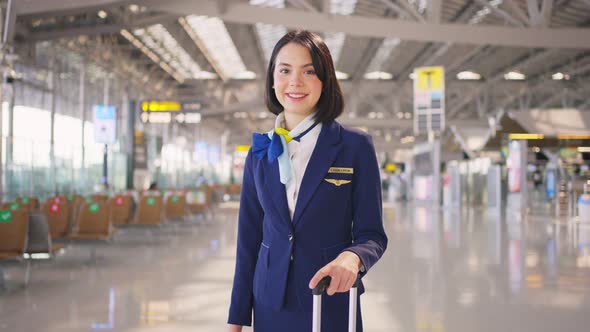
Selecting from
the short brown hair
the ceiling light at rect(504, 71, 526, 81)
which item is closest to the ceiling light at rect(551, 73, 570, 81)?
the ceiling light at rect(504, 71, 526, 81)

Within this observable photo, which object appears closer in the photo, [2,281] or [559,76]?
[2,281]

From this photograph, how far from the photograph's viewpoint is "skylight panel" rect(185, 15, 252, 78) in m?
27.7

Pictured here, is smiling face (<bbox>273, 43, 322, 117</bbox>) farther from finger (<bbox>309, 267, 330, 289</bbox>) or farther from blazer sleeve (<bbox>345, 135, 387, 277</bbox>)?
finger (<bbox>309, 267, 330, 289</bbox>)

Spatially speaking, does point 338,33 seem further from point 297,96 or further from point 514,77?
point 297,96

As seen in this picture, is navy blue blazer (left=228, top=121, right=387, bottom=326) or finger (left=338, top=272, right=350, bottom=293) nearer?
finger (left=338, top=272, right=350, bottom=293)

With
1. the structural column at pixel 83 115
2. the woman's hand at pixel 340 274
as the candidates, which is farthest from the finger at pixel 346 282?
the structural column at pixel 83 115

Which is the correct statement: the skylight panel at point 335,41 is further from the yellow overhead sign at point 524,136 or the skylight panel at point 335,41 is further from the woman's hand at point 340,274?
the woman's hand at point 340,274

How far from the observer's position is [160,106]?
24.1m

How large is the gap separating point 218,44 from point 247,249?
3143cm

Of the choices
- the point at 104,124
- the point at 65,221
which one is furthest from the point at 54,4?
the point at 65,221

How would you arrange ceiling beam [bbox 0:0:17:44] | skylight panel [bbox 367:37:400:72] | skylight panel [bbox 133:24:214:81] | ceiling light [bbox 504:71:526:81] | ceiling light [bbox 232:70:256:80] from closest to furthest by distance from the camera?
ceiling beam [bbox 0:0:17:44], skylight panel [bbox 133:24:214:81], skylight panel [bbox 367:37:400:72], ceiling light [bbox 504:71:526:81], ceiling light [bbox 232:70:256:80]

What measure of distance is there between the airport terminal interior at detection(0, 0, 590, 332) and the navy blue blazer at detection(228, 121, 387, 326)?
217 mm

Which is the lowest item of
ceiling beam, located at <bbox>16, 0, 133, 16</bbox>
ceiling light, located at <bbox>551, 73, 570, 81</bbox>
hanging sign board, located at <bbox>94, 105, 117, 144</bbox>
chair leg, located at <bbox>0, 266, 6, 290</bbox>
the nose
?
chair leg, located at <bbox>0, 266, 6, 290</bbox>

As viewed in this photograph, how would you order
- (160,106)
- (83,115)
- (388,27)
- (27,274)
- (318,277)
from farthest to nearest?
(83,115) < (160,106) < (388,27) < (27,274) < (318,277)
